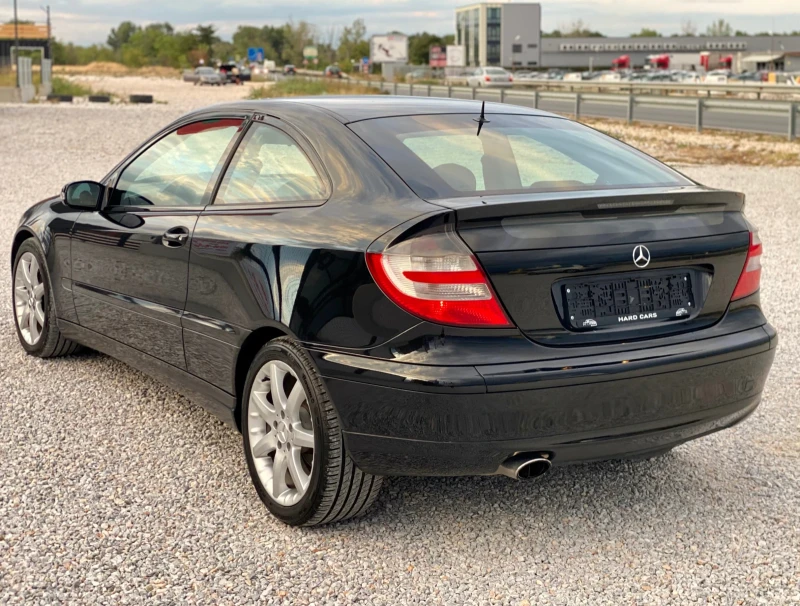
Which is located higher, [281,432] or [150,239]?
[150,239]

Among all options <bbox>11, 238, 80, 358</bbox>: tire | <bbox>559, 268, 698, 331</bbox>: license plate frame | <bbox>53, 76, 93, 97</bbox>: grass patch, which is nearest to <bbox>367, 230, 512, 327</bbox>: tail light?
<bbox>559, 268, 698, 331</bbox>: license plate frame

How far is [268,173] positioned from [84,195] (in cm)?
142

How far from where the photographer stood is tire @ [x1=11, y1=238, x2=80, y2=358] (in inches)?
222

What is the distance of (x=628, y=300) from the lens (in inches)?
131

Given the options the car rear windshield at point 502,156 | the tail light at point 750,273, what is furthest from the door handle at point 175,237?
the tail light at point 750,273

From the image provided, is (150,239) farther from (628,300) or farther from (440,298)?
(628,300)

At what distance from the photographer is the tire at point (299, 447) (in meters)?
3.40

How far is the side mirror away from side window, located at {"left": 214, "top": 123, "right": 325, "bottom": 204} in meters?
1.09

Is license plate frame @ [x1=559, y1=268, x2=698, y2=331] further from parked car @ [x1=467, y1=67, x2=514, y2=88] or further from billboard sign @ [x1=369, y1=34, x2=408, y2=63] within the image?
billboard sign @ [x1=369, y1=34, x2=408, y2=63]

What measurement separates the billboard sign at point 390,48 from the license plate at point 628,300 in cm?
9851

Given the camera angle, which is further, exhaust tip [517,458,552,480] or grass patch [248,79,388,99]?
grass patch [248,79,388,99]

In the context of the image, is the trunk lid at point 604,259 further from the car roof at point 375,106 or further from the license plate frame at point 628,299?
the car roof at point 375,106

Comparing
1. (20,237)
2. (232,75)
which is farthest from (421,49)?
(20,237)

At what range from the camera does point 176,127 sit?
187 inches
